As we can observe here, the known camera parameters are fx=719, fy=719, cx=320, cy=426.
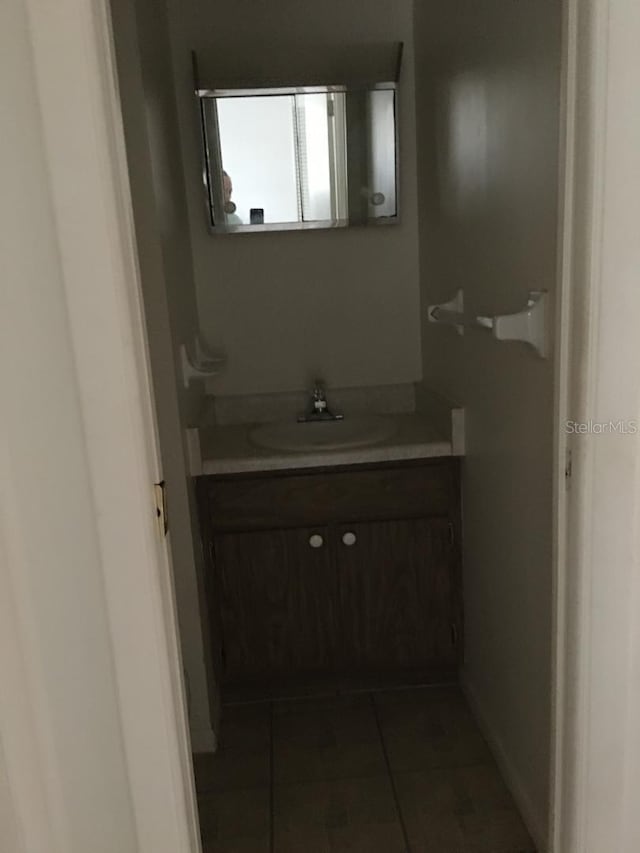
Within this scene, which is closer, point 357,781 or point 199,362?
point 357,781

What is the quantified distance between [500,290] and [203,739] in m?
1.57

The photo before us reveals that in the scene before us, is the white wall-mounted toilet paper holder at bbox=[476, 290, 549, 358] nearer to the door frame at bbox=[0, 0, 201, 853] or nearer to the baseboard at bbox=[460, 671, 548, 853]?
the door frame at bbox=[0, 0, 201, 853]

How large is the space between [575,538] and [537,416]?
0.46 m

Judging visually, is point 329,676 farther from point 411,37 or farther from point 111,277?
point 411,37

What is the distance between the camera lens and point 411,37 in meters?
2.38

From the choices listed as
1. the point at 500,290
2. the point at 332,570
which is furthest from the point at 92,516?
the point at 332,570

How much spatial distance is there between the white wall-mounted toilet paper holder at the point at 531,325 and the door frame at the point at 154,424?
12.3 inches

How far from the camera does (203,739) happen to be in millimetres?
2186

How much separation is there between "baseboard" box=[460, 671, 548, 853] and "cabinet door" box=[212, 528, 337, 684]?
1.56ft

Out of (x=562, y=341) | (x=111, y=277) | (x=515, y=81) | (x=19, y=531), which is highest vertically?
(x=515, y=81)

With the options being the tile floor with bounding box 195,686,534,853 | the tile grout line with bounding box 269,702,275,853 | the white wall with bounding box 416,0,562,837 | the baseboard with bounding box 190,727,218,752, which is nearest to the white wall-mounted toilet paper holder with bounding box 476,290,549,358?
the white wall with bounding box 416,0,562,837

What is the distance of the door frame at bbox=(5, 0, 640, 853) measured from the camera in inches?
36.8

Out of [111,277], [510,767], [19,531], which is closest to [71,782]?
[19,531]

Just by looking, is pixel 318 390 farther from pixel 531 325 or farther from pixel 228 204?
pixel 531 325
